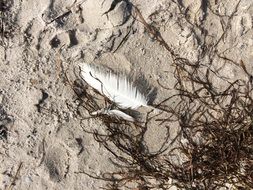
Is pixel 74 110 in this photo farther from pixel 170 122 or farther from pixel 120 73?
pixel 170 122

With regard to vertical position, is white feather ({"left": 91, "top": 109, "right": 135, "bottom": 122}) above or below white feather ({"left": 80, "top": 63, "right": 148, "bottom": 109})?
below

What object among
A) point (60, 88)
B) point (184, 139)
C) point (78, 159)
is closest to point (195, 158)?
point (184, 139)

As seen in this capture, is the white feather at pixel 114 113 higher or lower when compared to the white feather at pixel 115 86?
lower

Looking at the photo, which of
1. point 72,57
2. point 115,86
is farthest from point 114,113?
point 72,57

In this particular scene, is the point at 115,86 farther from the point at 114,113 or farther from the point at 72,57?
the point at 72,57

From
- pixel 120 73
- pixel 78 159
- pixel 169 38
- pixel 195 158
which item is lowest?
pixel 78 159
